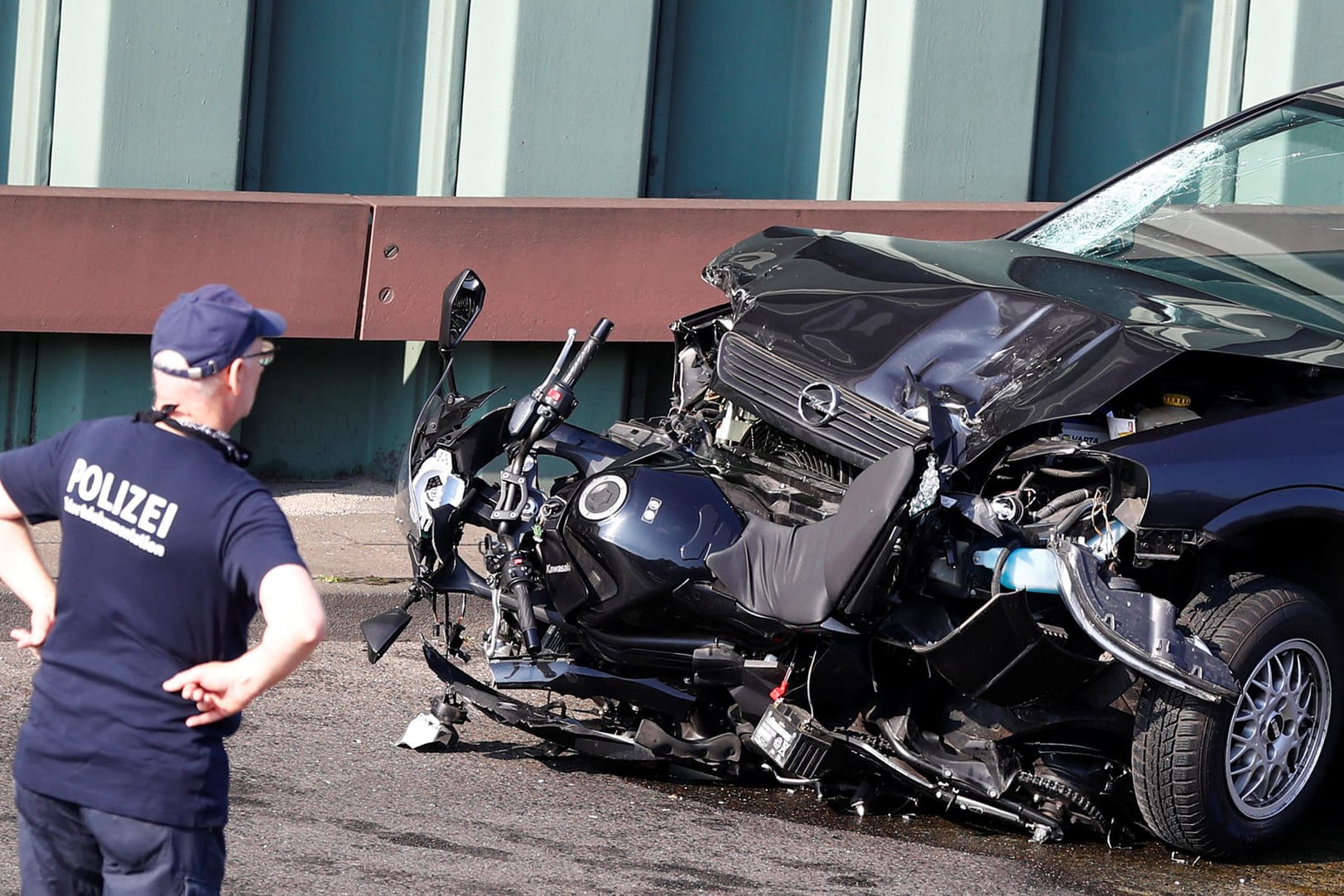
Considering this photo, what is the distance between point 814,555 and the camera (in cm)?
464

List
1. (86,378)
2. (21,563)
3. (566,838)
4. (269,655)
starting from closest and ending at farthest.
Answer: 1. (269,655)
2. (21,563)
3. (566,838)
4. (86,378)

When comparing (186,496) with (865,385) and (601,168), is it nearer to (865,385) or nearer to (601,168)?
(865,385)

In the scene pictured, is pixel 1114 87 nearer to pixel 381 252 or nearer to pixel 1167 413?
pixel 381 252

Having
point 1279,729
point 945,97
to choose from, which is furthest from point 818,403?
point 945,97

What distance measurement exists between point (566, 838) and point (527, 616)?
67cm

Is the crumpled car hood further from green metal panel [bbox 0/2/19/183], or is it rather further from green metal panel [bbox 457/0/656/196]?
green metal panel [bbox 0/2/19/183]

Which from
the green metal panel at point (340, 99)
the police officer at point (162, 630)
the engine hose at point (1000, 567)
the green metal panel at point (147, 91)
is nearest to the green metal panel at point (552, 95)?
the green metal panel at point (340, 99)

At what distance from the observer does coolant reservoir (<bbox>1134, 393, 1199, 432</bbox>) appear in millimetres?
4859

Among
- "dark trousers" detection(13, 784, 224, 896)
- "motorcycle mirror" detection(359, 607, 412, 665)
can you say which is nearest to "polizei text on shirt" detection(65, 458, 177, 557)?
"dark trousers" detection(13, 784, 224, 896)

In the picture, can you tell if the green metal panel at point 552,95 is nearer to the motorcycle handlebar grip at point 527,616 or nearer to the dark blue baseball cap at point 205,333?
the motorcycle handlebar grip at point 527,616

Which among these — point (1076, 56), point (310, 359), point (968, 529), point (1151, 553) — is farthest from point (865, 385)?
point (1076, 56)

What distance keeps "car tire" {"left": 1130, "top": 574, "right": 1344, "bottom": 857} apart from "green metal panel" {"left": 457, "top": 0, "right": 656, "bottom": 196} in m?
4.74

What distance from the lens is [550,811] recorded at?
4895mm

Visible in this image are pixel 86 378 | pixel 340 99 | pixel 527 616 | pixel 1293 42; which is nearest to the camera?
pixel 527 616
